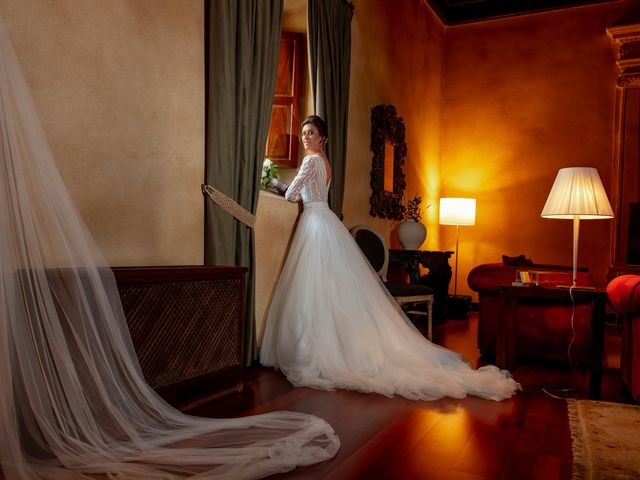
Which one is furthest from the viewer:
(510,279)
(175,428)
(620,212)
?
(620,212)

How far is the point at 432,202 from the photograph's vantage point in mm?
7195

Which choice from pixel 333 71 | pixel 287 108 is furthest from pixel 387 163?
pixel 287 108

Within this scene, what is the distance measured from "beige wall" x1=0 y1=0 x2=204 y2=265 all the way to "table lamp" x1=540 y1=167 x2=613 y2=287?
7.03 feet

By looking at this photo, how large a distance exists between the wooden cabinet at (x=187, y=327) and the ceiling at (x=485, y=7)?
5.54 meters

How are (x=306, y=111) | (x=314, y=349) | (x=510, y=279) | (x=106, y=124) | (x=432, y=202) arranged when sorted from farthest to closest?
(x=432, y=202) → (x=306, y=111) → (x=510, y=279) → (x=314, y=349) → (x=106, y=124)

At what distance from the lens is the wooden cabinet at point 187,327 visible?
86.5 inches

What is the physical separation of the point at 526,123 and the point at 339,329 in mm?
5097

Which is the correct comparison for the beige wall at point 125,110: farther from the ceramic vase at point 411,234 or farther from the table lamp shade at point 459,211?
the table lamp shade at point 459,211

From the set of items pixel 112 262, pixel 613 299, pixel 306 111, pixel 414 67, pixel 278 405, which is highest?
pixel 414 67

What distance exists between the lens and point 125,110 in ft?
8.29

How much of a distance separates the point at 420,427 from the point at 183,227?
1573 mm

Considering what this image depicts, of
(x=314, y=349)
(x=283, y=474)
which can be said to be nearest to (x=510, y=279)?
(x=314, y=349)

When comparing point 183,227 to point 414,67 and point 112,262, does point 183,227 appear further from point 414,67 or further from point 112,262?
point 414,67

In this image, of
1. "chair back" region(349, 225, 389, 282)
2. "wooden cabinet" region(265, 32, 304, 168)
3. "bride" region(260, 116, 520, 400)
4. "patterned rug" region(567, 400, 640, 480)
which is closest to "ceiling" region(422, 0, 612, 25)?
"wooden cabinet" region(265, 32, 304, 168)
